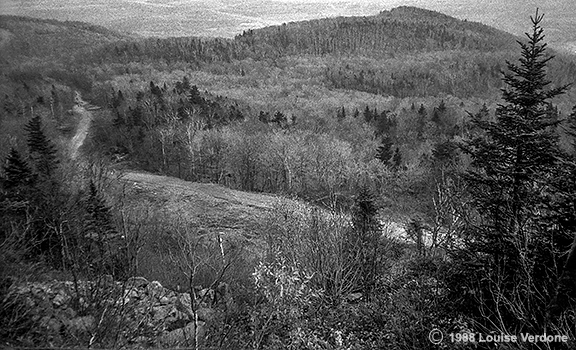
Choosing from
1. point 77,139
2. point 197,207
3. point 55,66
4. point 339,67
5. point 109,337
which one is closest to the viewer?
point 109,337

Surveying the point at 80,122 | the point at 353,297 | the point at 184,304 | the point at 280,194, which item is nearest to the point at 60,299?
the point at 184,304

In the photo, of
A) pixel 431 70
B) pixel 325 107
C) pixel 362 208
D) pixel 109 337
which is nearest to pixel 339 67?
pixel 431 70

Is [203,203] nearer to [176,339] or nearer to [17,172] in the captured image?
[17,172]

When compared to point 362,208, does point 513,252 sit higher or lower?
higher

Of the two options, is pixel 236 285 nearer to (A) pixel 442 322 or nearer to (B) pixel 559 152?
(A) pixel 442 322

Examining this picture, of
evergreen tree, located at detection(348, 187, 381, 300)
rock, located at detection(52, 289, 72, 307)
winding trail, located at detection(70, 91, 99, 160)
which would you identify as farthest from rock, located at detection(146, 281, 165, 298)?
winding trail, located at detection(70, 91, 99, 160)

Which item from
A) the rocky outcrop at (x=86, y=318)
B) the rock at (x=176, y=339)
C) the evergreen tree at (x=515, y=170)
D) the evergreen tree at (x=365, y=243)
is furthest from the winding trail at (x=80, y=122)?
the evergreen tree at (x=515, y=170)

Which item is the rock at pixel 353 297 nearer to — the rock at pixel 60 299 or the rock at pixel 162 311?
the rock at pixel 162 311
